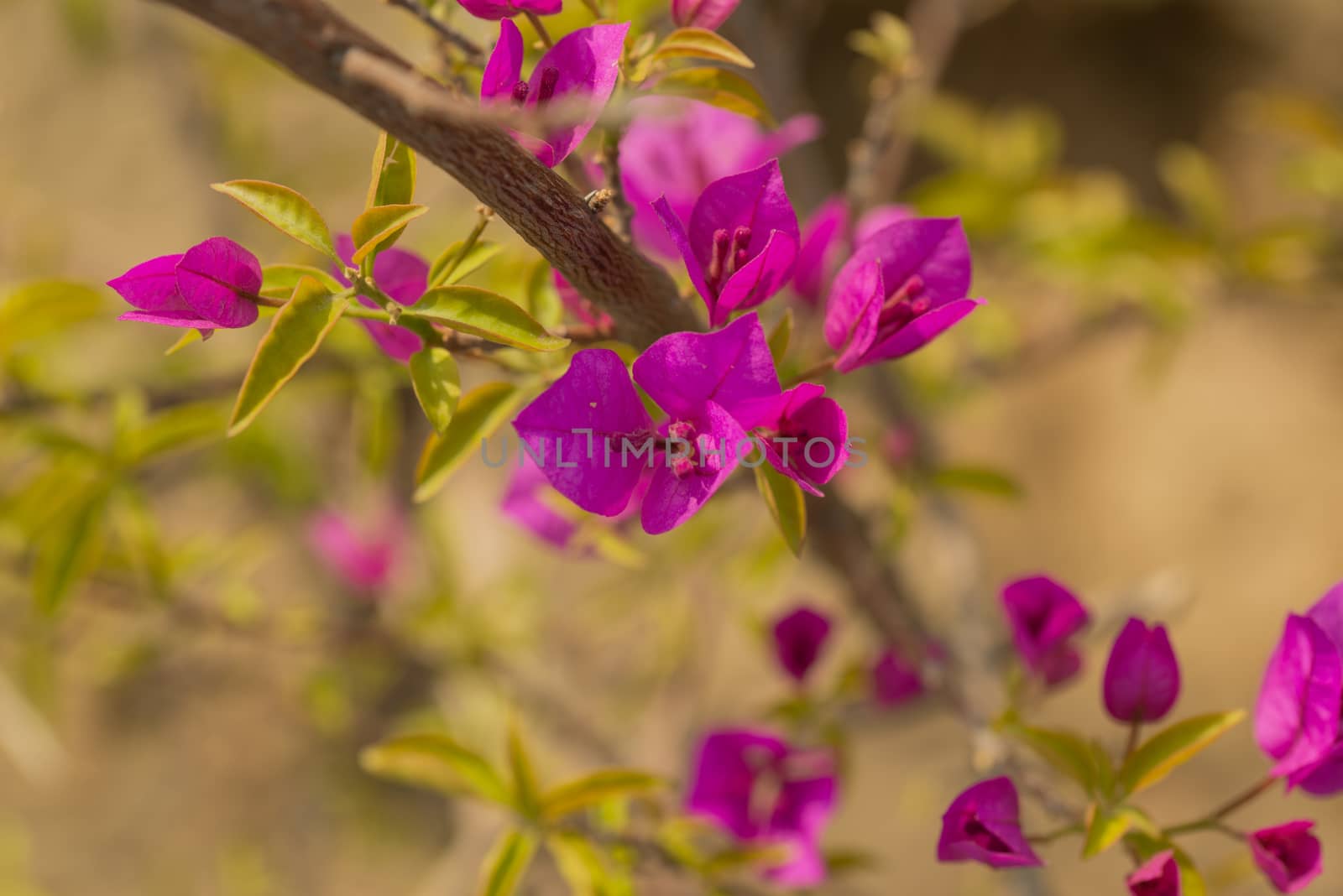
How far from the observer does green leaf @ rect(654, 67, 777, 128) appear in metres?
0.38

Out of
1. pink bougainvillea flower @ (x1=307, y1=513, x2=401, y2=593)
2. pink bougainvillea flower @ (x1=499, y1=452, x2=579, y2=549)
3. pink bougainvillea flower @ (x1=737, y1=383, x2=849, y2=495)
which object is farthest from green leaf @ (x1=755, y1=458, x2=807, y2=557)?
pink bougainvillea flower @ (x1=307, y1=513, x2=401, y2=593)

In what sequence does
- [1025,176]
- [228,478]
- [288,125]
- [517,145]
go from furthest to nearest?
1. [288,125]
2. [228,478]
3. [1025,176]
4. [517,145]

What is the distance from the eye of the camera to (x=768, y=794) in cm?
58

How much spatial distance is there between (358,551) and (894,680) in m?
0.65

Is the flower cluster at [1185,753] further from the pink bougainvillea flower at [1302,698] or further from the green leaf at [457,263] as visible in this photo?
the green leaf at [457,263]

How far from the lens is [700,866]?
0.55 meters

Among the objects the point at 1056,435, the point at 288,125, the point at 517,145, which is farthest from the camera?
the point at 288,125

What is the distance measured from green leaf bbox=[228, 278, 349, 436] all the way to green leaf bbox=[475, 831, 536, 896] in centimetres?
28

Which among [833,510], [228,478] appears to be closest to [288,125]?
[228,478]

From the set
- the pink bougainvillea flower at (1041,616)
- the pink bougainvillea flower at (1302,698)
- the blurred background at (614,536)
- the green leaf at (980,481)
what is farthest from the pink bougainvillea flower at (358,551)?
the pink bougainvillea flower at (1302,698)

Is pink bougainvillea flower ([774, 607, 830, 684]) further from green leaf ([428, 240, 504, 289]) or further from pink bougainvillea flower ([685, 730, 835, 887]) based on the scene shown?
green leaf ([428, 240, 504, 289])

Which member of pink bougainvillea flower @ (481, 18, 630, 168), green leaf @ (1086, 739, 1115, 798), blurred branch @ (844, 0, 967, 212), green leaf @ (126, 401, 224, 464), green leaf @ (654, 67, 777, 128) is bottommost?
green leaf @ (1086, 739, 1115, 798)

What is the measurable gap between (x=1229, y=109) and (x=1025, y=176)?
106cm

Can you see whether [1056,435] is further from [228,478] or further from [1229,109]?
[228,478]
